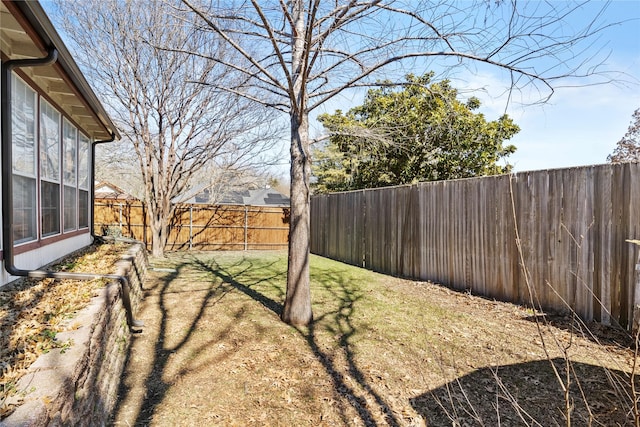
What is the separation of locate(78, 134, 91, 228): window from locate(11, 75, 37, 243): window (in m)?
2.47

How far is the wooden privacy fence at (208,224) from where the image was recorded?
39.3 feet

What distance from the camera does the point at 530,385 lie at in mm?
3174

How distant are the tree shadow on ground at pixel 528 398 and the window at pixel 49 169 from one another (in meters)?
4.72

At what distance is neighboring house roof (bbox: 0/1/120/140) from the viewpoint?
8.93 feet

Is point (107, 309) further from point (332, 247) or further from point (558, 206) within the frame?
point (332, 247)

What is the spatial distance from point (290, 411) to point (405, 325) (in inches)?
88.0

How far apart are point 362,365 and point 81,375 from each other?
7.73ft

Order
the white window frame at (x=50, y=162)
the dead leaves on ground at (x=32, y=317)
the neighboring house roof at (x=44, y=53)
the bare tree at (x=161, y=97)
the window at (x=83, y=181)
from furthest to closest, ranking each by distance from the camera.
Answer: the bare tree at (x=161, y=97) → the window at (x=83, y=181) → the white window frame at (x=50, y=162) → the neighboring house roof at (x=44, y=53) → the dead leaves on ground at (x=32, y=317)

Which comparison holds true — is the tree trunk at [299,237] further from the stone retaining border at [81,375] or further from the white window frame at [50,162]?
the white window frame at [50,162]

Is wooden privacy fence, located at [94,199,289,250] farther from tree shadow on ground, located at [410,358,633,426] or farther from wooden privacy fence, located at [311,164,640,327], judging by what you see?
tree shadow on ground, located at [410,358,633,426]

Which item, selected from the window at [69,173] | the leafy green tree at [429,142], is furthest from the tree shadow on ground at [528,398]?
the leafy green tree at [429,142]

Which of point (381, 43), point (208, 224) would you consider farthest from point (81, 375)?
point (208, 224)


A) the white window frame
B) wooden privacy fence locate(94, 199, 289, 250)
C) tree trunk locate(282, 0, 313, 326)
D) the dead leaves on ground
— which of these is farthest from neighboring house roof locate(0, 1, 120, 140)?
wooden privacy fence locate(94, 199, 289, 250)

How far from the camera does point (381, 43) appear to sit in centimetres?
422
